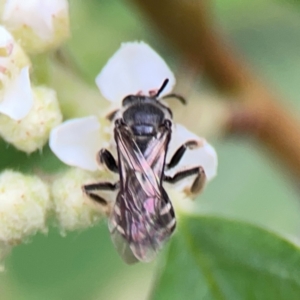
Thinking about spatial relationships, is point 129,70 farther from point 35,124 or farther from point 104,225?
point 104,225

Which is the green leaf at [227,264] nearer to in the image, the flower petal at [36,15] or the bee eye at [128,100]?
the bee eye at [128,100]

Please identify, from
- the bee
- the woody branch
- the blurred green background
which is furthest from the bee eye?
the blurred green background

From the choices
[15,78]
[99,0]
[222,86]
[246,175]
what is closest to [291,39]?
[246,175]

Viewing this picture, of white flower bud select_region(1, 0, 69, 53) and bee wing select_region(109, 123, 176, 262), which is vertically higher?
white flower bud select_region(1, 0, 69, 53)

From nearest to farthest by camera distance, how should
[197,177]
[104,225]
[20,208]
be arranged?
[20,208] < [197,177] < [104,225]

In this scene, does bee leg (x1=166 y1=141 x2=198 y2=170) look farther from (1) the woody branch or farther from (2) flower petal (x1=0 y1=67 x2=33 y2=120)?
(2) flower petal (x1=0 y1=67 x2=33 y2=120)

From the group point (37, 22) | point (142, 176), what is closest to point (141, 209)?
point (142, 176)

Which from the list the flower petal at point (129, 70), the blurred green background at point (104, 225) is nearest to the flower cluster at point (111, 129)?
the flower petal at point (129, 70)

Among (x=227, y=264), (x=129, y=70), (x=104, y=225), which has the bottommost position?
(x=104, y=225)

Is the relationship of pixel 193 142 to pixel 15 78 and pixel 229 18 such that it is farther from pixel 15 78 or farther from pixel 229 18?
pixel 229 18
